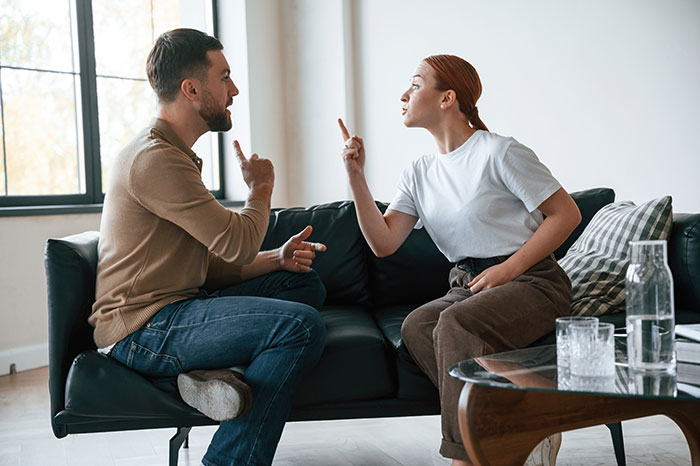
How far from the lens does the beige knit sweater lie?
5.93 ft

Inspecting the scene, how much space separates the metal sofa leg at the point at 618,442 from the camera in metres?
2.05

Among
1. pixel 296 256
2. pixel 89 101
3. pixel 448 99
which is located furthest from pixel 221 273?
pixel 89 101

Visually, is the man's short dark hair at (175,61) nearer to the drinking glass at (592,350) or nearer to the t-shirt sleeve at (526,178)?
the t-shirt sleeve at (526,178)

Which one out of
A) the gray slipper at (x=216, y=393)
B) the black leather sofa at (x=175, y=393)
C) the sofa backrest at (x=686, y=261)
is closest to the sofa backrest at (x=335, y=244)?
the black leather sofa at (x=175, y=393)

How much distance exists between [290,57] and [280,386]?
381 centimetres

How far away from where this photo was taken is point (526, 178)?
2014mm

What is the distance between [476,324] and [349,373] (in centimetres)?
37

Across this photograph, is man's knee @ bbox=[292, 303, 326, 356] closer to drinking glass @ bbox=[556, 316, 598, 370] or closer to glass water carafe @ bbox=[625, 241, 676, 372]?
drinking glass @ bbox=[556, 316, 598, 370]

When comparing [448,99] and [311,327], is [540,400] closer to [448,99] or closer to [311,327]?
[311,327]

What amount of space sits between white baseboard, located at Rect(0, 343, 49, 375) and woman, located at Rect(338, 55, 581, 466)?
7.91 feet

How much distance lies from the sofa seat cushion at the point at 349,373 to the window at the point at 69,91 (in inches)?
109

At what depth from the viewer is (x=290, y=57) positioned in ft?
17.2

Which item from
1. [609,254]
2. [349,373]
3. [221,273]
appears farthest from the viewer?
[609,254]

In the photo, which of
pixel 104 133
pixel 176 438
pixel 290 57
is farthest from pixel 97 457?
pixel 290 57
